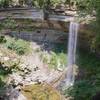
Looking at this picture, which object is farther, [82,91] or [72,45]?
[72,45]

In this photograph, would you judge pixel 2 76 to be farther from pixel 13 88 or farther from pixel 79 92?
pixel 79 92

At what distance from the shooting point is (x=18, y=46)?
672 inches

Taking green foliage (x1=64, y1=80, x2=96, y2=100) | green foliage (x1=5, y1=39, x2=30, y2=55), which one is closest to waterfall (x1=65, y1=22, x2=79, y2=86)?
green foliage (x1=64, y1=80, x2=96, y2=100)

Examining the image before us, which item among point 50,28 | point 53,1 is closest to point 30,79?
point 50,28

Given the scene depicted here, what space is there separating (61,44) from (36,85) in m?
3.43

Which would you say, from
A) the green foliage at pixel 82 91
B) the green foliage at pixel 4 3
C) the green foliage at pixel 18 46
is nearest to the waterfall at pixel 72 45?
the green foliage at pixel 82 91

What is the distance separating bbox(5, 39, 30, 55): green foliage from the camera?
56.0 feet

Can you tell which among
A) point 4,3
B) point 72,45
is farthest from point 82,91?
point 4,3

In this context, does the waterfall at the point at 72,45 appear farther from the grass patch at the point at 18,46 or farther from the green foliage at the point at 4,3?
the green foliage at the point at 4,3

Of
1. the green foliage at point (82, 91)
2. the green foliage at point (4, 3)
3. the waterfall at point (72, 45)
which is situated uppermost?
the green foliage at point (4, 3)

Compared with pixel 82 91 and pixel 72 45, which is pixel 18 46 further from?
pixel 82 91

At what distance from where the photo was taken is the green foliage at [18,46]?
1708 centimetres

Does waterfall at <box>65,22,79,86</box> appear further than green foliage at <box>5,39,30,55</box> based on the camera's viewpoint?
No

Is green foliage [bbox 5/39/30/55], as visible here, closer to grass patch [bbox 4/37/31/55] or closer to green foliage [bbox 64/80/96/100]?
grass patch [bbox 4/37/31/55]
